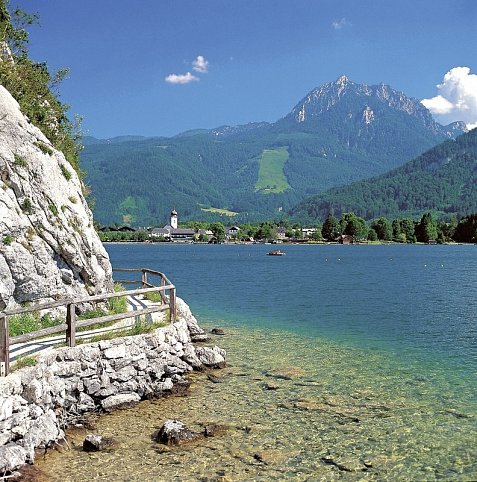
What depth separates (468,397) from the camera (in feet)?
59.7

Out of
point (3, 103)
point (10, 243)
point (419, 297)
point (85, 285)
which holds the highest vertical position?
point (3, 103)

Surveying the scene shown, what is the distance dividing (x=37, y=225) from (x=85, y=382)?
692cm

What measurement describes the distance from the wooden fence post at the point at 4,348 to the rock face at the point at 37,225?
5032 mm

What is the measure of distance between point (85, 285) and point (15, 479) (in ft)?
36.7

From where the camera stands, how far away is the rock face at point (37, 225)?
18.4 metres

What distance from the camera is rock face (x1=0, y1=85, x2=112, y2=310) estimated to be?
18.4m

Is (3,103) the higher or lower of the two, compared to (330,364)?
higher

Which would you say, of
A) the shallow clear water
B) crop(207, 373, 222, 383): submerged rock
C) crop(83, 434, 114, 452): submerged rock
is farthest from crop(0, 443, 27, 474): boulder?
crop(207, 373, 222, 383): submerged rock

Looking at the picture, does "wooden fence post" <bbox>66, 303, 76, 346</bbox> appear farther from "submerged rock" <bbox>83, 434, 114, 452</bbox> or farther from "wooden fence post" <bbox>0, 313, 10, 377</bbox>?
"submerged rock" <bbox>83, 434, 114, 452</bbox>

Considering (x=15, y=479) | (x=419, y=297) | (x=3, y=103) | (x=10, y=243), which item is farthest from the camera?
(x=419, y=297)

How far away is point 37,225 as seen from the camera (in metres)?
19.7

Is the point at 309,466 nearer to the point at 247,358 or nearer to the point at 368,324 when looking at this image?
the point at 247,358

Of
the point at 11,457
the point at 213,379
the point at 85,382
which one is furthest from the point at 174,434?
the point at 213,379

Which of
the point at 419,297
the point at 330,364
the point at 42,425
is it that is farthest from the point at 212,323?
the point at 419,297
